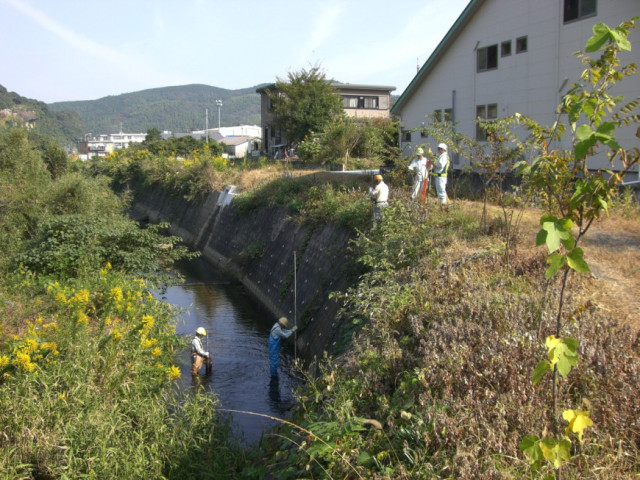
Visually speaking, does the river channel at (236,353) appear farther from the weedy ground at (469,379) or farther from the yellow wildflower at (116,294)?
the weedy ground at (469,379)

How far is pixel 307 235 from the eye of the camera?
1697 cm

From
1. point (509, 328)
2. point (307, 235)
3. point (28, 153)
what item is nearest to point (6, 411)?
point (509, 328)

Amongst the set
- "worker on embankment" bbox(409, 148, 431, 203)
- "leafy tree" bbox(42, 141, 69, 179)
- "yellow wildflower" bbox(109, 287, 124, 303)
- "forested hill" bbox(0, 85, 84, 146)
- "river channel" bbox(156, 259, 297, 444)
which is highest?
"forested hill" bbox(0, 85, 84, 146)

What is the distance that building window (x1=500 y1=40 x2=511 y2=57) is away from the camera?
64.2ft

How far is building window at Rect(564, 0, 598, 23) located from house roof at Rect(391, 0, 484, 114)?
3944 millimetres

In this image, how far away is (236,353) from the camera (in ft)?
44.8

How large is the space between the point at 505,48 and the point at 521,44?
0.76m

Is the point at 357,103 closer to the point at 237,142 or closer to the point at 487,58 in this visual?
the point at 487,58

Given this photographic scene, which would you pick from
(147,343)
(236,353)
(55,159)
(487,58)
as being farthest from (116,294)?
(55,159)

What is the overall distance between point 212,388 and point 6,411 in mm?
4541

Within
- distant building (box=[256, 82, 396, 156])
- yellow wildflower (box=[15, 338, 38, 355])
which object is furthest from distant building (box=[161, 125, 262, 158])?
yellow wildflower (box=[15, 338, 38, 355])

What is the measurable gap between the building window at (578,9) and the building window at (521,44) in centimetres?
179

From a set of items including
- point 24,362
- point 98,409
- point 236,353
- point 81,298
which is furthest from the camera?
point 236,353

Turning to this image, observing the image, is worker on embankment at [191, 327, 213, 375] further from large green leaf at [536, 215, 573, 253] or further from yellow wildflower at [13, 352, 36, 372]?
large green leaf at [536, 215, 573, 253]
